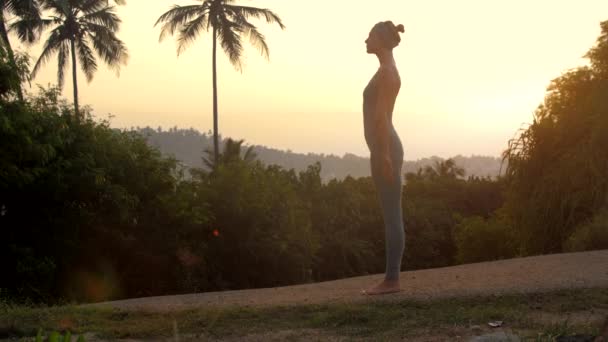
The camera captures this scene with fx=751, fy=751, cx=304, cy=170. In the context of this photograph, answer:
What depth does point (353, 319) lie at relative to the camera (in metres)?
8.45

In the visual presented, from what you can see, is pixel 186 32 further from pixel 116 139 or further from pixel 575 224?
pixel 575 224

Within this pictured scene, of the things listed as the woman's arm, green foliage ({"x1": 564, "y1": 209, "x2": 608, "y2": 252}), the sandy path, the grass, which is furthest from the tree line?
the woman's arm

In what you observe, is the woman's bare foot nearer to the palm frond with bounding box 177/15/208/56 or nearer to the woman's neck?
the woman's neck

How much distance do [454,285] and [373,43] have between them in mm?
3571

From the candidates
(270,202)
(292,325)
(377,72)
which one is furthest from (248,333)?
(270,202)

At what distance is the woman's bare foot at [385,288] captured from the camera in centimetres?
1015

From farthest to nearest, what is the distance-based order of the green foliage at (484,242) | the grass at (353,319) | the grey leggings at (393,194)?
1. the green foliage at (484,242)
2. the grey leggings at (393,194)
3. the grass at (353,319)

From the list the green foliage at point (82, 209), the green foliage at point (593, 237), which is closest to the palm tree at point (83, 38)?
the green foliage at point (82, 209)

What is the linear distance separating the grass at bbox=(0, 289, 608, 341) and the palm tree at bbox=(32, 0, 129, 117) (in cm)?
2565

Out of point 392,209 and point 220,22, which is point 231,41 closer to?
point 220,22

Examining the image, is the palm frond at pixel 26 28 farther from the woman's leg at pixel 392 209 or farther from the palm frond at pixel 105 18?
the woman's leg at pixel 392 209

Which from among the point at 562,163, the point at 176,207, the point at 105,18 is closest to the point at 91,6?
the point at 105,18

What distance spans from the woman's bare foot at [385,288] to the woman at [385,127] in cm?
1

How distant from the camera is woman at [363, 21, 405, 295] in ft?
32.5
